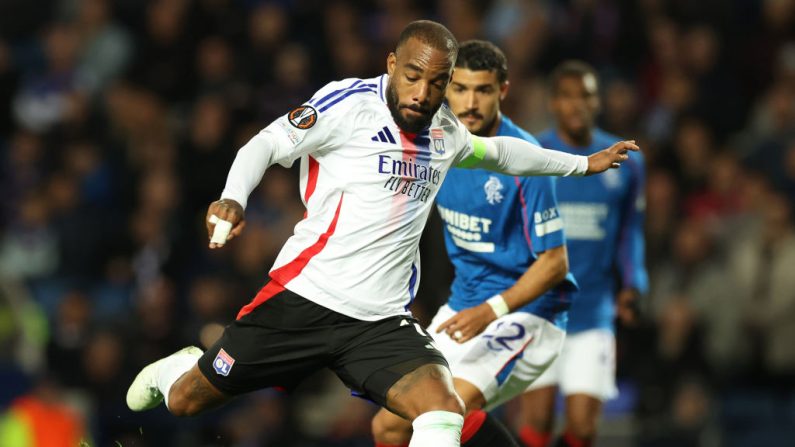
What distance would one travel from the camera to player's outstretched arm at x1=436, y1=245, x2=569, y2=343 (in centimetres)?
584

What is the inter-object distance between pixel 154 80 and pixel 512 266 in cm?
661

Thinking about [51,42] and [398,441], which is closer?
[398,441]

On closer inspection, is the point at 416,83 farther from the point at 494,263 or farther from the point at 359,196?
the point at 494,263

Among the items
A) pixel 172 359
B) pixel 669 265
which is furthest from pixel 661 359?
pixel 172 359

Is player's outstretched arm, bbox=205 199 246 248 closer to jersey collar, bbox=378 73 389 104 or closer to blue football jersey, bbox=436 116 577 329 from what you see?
jersey collar, bbox=378 73 389 104

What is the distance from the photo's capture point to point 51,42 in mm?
12508

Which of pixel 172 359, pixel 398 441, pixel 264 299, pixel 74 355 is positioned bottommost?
pixel 74 355

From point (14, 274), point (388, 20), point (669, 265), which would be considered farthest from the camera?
point (388, 20)

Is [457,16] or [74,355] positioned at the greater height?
[457,16]

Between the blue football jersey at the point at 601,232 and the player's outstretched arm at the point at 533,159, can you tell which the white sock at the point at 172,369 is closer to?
the player's outstretched arm at the point at 533,159

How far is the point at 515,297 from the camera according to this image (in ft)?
20.1

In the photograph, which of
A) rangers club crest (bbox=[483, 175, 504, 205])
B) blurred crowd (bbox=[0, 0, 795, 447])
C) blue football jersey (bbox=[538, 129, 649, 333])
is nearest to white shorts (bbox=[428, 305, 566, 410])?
rangers club crest (bbox=[483, 175, 504, 205])

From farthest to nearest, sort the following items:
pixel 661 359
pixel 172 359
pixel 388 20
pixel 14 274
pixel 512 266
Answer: pixel 388 20
pixel 14 274
pixel 661 359
pixel 512 266
pixel 172 359

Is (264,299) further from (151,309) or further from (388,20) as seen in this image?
(388,20)
